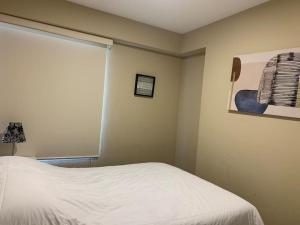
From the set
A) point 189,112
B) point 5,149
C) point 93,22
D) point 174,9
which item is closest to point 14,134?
point 5,149

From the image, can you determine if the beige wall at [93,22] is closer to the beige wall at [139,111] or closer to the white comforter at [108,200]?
the beige wall at [139,111]

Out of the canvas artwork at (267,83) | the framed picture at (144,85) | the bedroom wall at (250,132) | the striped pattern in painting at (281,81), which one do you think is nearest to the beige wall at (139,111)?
the framed picture at (144,85)

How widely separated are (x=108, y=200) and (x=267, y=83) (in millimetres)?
1724

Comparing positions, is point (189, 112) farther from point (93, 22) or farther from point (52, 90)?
point (52, 90)

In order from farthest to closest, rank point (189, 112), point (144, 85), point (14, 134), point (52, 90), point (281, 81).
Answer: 1. point (189, 112)
2. point (144, 85)
3. point (52, 90)
4. point (14, 134)
5. point (281, 81)

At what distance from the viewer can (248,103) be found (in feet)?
7.48

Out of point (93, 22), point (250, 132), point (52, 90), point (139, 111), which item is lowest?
point (250, 132)

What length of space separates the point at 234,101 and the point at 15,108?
2344 mm

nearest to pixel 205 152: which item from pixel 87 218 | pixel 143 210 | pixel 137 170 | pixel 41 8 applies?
pixel 137 170

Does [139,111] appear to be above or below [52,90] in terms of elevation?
below

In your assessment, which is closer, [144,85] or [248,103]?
[248,103]

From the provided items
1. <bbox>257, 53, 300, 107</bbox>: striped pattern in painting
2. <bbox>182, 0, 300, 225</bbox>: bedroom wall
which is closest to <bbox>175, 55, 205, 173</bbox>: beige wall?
<bbox>182, 0, 300, 225</bbox>: bedroom wall

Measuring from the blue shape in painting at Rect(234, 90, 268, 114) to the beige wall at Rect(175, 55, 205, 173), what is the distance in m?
0.89

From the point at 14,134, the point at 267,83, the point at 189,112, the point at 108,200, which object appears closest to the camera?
the point at 108,200
